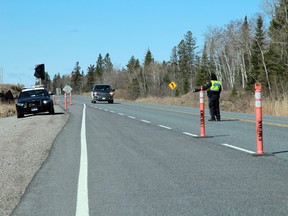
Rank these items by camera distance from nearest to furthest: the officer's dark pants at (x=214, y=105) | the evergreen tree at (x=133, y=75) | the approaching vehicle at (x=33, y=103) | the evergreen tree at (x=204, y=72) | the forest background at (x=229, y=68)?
the officer's dark pants at (x=214, y=105) < the approaching vehicle at (x=33, y=103) < the forest background at (x=229, y=68) < the evergreen tree at (x=204, y=72) < the evergreen tree at (x=133, y=75)

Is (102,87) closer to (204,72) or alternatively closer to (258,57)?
(258,57)

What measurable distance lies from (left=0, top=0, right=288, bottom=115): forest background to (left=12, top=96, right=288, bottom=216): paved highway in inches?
606

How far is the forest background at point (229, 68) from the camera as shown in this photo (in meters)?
45.3

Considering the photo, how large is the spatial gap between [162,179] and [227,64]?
87953 millimetres

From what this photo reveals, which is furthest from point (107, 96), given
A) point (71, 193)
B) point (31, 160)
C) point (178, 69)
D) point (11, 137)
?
point (178, 69)

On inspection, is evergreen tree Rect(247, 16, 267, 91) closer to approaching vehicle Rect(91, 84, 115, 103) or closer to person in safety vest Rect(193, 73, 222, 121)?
approaching vehicle Rect(91, 84, 115, 103)

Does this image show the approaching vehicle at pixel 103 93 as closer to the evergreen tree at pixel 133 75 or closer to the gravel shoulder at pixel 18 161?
the gravel shoulder at pixel 18 161

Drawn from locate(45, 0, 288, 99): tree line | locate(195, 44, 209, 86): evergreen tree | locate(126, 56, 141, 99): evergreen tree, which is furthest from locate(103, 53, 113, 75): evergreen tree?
locate(195, 44, 209, 86): evergreen tree

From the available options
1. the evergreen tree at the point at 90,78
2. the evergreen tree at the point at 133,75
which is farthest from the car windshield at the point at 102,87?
the evergreen tree at the point at 90,78

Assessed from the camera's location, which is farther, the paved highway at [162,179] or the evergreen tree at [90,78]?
the evergreen tree at [90,78]

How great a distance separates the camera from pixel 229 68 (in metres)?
87.2

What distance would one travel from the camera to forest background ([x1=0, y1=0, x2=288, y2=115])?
149 feet

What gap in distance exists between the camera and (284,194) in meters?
6.04

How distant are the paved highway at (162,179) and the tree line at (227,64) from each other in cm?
2175
